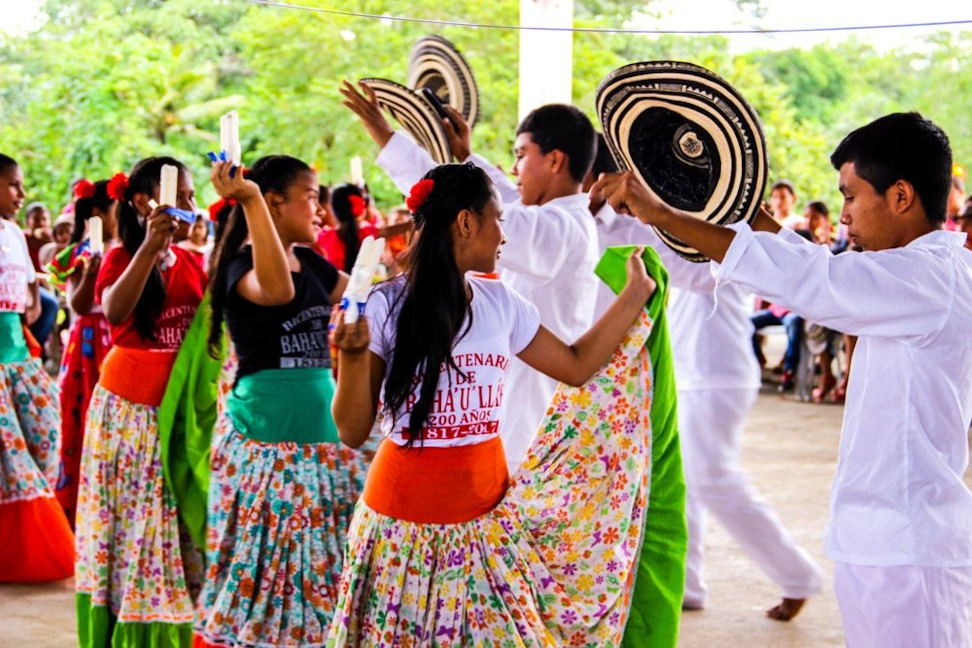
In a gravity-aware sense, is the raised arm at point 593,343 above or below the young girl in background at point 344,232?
below

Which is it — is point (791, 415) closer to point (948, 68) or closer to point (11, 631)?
point (11, 631)

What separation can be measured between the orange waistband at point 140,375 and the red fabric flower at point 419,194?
5.25 feet

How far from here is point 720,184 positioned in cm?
243

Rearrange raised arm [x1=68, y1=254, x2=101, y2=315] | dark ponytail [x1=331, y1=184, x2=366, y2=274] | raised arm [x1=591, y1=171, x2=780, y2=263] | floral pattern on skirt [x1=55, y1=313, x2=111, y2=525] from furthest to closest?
1. dark ponytail [x1=331, y1=184, x2=366, y2=274]
2. floral pattern on skirt [x1=55, y1=313, x2=111, y2=525]
3. raised arm [x1=68, y1=254, x2=101, y2=315]
4. raised arm [x1=591, y1=171, x2=780, y2=263]

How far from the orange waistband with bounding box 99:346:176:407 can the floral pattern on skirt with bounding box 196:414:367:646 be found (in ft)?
1.84

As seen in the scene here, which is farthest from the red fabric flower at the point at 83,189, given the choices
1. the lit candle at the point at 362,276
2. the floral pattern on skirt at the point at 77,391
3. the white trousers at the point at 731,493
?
the lit candle at the point at 362,276

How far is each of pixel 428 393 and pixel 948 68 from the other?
16.3m

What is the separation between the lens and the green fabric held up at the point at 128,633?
12.2 feet

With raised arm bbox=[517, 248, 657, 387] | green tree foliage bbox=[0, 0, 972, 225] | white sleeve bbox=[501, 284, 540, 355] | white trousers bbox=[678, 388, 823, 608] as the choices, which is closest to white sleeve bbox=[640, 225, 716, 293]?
white trousers bbox=[678, 388, 823, 608]

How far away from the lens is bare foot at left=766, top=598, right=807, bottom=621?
4348 millimetres

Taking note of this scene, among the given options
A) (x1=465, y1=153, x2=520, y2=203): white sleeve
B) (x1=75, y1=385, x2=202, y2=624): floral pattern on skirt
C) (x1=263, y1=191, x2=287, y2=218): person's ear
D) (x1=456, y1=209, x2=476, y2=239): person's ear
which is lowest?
(x1=75, y1=385, x2=202, y2=624): floral pattern on skirt

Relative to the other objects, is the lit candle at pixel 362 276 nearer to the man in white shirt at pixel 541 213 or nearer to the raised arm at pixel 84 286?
the man in white shirt at pixel 541 213

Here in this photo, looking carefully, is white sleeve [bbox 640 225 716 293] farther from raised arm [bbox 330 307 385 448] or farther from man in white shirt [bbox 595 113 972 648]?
raised arm [bbox 330 307 385 448]

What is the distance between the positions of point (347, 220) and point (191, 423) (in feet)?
7.47
